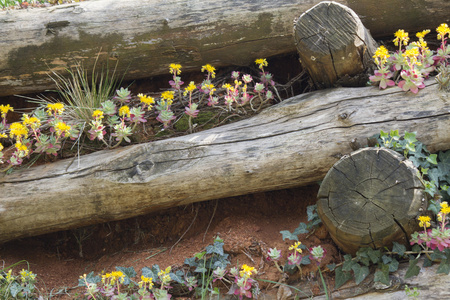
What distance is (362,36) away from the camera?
10.1ft

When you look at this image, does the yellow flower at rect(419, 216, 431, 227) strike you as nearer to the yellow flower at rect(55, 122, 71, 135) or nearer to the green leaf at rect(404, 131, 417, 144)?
the green leaf at rect(404, 131, 417, 144)

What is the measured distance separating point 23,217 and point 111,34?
1.66 metres

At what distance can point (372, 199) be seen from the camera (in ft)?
7.90

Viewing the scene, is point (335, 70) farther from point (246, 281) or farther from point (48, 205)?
point (48, 205)

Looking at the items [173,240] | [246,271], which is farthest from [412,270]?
[173,240]

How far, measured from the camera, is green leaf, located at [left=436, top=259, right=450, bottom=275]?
7.59ft

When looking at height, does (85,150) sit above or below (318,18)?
below

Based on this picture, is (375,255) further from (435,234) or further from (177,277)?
(177,277)

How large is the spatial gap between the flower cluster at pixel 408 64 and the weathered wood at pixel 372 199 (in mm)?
731

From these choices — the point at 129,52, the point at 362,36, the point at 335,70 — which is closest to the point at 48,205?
the point at 129,52

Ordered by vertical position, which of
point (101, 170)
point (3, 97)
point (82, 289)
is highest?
point (3, 97)

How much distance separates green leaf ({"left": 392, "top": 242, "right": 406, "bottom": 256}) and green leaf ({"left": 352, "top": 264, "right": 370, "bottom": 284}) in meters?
0.19

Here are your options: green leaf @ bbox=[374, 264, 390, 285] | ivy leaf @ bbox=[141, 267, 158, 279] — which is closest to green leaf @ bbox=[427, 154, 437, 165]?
green leaf @ bbox=[374, 264, 390, 285]

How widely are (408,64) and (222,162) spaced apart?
1419 mm
